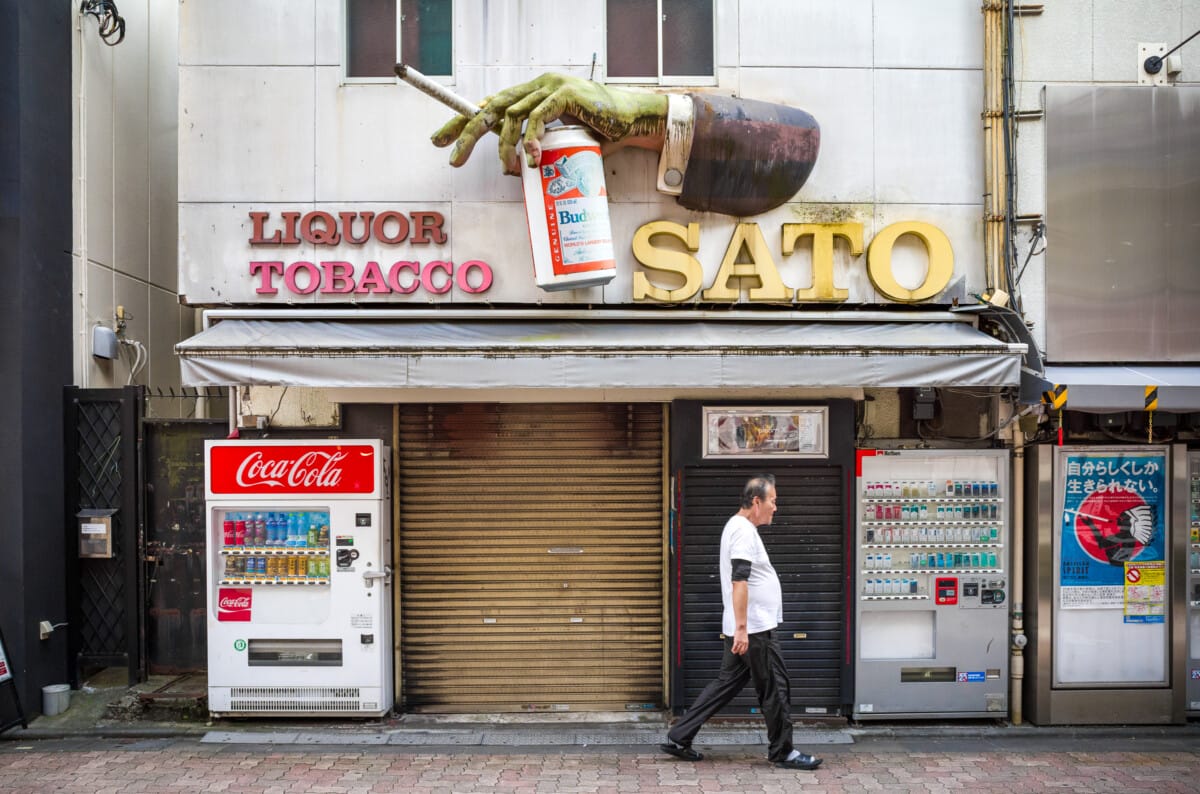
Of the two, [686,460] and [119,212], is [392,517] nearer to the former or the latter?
[686,460]

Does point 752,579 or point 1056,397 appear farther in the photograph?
point 1056,397

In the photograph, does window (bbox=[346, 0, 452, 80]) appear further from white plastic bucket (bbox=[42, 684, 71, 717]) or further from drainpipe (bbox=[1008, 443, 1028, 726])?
drainpipe (bbox=[1008, 443, 1028, 726])

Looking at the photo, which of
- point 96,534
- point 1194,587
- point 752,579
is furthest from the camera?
point 96,534

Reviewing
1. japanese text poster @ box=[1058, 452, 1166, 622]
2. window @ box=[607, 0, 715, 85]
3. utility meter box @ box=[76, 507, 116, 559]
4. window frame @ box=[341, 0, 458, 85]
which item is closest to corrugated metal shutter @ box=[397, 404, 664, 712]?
utility meter box @ box=[76, 507, 116, 559]

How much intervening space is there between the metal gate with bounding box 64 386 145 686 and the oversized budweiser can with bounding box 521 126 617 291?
3832 mm

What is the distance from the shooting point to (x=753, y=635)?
18.8 feet

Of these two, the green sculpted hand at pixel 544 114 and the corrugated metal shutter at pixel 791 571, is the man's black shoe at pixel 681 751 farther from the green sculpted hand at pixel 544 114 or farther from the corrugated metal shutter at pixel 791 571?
the green sculpted hand at pixel 544 114

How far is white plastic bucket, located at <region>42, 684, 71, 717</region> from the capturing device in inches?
268

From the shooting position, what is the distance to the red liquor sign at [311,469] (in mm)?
6574

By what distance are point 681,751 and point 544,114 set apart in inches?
187

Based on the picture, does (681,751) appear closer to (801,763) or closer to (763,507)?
(801,763)

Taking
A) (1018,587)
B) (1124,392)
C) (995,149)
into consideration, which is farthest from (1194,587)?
(995,149)

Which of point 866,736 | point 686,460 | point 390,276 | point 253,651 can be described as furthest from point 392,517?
point 866,736

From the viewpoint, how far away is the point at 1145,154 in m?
6.95
